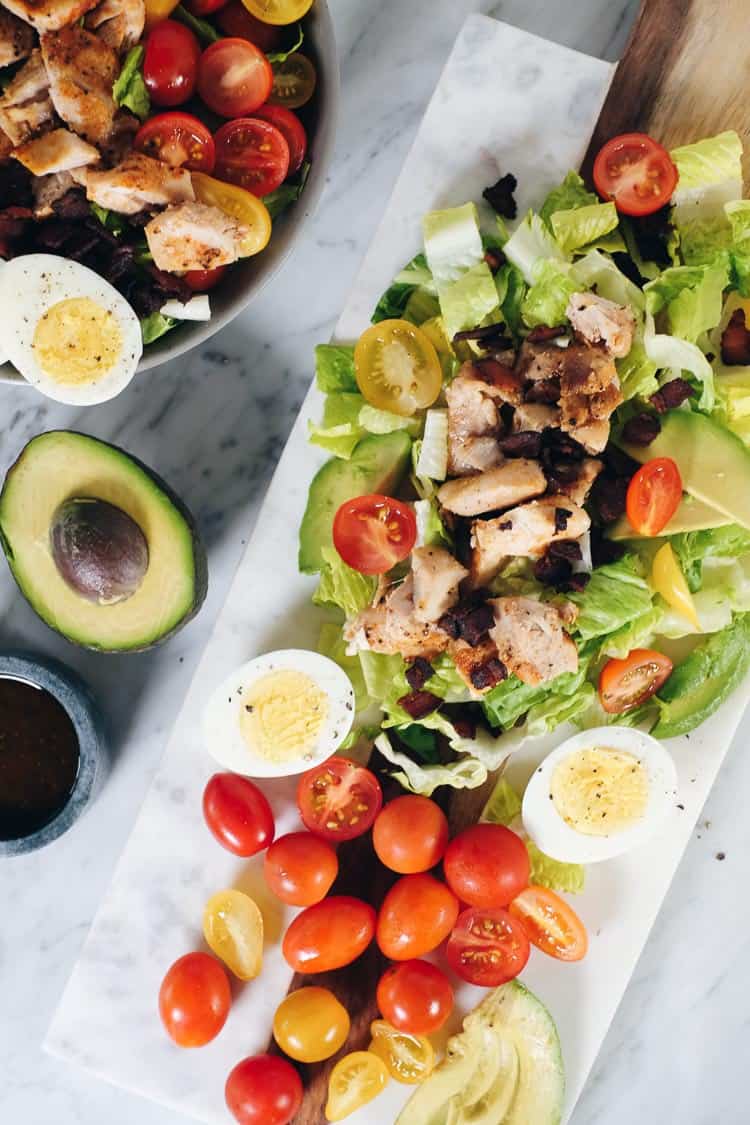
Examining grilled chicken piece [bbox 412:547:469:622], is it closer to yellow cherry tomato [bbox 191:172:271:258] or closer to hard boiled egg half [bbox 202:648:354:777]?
hard boiled egg half [bbox 202:648:354:777]

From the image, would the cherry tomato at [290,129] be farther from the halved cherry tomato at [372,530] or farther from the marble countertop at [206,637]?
the halved cherry tomato at [372,530]

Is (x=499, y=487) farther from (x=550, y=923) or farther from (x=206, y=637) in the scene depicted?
(x=550, y=923)

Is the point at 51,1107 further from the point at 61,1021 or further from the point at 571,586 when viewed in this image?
the point at 571,586

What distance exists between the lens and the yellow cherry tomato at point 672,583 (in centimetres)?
246

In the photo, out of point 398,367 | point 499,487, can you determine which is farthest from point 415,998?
point 398,367

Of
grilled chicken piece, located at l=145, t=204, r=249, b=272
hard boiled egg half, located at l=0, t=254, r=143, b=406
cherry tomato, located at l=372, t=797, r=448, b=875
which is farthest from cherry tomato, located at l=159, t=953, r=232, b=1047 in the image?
grilled chicken piece, located at l=145, t=204, r=249, b=272

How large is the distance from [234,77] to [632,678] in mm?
1750

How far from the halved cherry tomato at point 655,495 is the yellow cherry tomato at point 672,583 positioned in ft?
0.27

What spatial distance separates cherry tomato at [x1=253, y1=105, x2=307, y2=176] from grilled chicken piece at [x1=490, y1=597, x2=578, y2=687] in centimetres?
121

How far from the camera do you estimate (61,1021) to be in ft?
9.11

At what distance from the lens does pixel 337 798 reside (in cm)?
267

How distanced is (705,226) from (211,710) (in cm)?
176

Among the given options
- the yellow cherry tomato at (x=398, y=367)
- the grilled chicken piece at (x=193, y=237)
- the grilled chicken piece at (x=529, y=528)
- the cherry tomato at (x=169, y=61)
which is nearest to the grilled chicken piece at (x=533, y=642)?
the grilled chicken piece at (x=529, y=528)

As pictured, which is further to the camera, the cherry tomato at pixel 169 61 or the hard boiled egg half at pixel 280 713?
the hard boiled egg half at pixel 280 713
